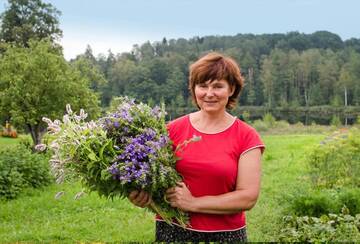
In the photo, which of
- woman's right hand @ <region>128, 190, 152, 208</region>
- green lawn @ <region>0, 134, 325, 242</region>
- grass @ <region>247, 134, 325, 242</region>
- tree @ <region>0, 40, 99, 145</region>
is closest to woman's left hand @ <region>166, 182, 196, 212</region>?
woman's right hand @ <region>128, 190, 152, 208</region>

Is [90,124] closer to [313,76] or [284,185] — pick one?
[284,185]

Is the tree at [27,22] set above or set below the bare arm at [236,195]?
above

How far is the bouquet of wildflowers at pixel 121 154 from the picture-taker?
8.07 feet

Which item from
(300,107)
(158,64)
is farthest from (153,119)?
(158,64)

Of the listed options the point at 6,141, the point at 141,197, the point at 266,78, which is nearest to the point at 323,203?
the point at 141,197

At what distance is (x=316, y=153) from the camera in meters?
9.94

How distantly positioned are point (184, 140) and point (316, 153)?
778 centimetres

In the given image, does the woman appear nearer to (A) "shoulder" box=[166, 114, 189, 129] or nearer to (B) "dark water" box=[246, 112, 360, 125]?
(A) "shoulder" box=[166, 114, 189, 129]

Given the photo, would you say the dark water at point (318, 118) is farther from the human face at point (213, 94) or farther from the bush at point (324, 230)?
the human face at point (213, 94)

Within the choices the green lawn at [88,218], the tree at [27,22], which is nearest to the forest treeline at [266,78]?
the tree at [27,22]

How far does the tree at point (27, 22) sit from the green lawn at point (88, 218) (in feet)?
56.6

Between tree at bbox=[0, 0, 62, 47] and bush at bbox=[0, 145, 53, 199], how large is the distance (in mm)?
16003

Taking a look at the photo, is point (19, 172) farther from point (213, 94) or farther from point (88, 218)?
point (213, 94)

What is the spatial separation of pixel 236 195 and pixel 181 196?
0.27 metres
